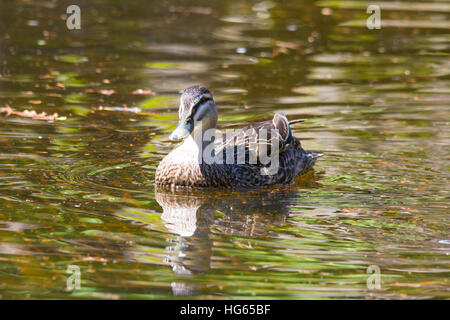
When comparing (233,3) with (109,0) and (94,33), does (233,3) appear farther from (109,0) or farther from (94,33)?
(94,33)

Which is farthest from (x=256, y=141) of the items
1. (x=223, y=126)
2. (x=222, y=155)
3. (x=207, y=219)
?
(x=223, y=126)

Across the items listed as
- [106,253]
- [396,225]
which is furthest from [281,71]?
[106,253]

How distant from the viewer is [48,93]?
1421 centimetres

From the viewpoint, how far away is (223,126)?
12695 millimetres

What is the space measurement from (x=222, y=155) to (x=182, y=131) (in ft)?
3.63

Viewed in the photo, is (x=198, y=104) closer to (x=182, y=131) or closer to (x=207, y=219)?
(x=182, y=131)

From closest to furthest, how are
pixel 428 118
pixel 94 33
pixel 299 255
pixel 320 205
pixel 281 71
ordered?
pixel 299 255 → pixel 320 205 → pixel 428 118 → pixel 281 71 → pixel 94 33

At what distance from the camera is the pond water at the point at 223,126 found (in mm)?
7473

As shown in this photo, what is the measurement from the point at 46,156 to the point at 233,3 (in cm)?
1203

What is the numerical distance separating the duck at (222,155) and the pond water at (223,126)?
0.62 ft

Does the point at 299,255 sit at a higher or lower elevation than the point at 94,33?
lower

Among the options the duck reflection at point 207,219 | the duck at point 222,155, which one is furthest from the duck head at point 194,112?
the duck reflection at point 207,219

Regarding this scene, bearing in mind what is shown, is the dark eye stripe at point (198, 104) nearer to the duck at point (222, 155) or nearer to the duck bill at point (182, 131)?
the duck at point (222, 155)

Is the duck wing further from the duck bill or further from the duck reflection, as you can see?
the duck bill
